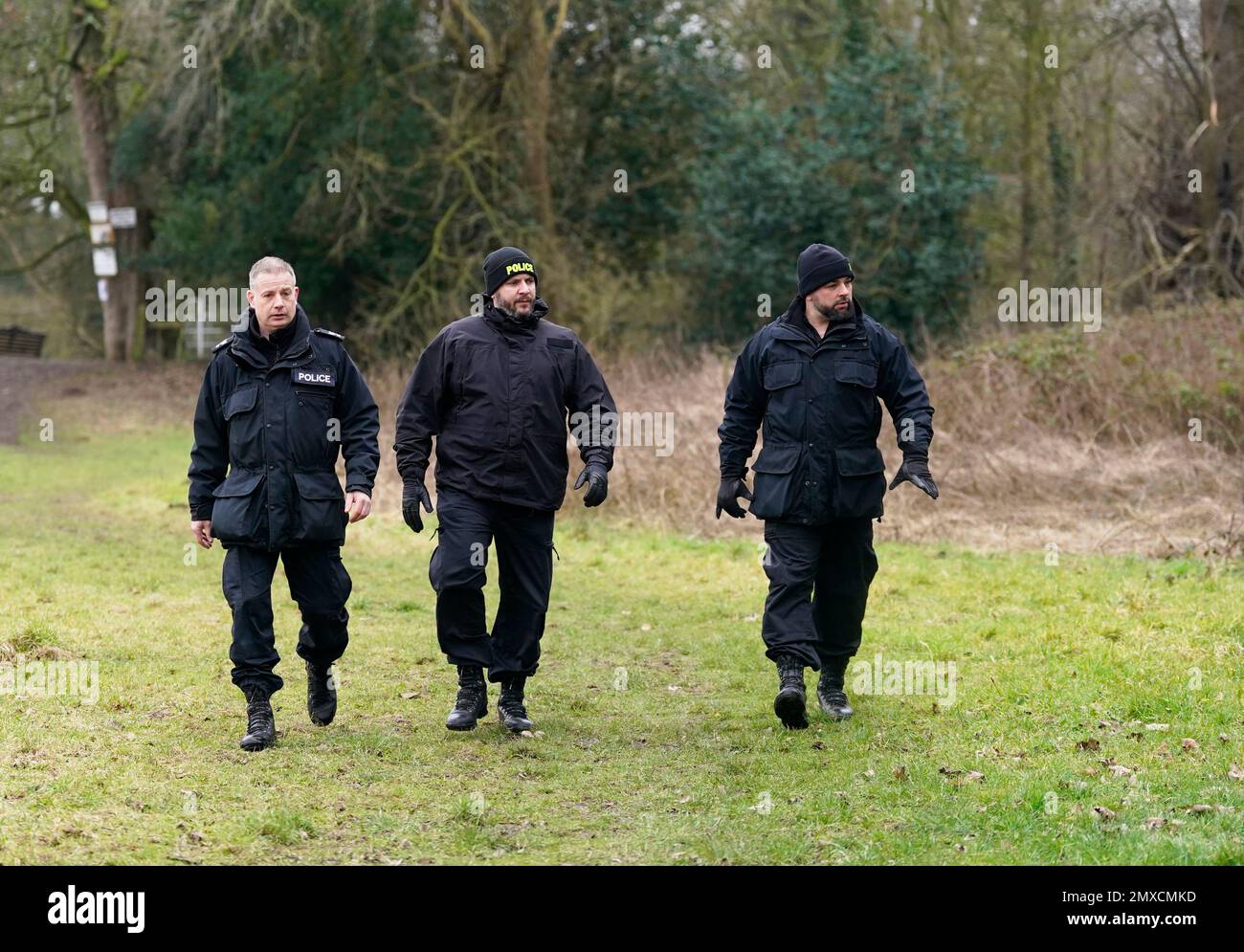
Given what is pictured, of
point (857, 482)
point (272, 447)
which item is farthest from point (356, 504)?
point (857, 482)

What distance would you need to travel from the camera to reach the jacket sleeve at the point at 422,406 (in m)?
6.92

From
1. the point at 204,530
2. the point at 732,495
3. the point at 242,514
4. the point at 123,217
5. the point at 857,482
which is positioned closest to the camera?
the point at 242,514

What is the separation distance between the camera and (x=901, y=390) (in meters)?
7.18

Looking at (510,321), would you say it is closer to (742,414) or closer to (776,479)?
(742,414)

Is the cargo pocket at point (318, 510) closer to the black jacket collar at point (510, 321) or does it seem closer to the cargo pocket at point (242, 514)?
the cargo pocket at point (242, 514)

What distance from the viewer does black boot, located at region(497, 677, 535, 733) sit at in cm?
709

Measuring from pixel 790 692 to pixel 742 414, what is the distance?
1370 mm

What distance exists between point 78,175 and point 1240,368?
3042 cm

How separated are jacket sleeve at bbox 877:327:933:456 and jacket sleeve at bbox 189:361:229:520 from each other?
3066mm

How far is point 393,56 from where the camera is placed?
27156 millimetres

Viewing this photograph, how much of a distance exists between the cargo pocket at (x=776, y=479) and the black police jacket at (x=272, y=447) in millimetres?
1831

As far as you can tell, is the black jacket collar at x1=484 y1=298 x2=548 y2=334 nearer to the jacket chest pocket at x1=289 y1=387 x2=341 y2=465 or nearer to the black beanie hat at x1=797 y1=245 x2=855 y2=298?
the jacket chest pocket at x1=289 y1=387 x2=341 y2=465

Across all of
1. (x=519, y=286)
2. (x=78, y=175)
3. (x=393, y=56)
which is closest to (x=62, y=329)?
(x=78, y=175)

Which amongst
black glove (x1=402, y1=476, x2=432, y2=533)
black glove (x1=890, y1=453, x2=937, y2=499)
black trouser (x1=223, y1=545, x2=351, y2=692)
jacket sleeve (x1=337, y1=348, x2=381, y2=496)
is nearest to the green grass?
black trouser (x1=223, y1=545, x2=351, y2=692)
